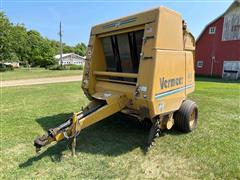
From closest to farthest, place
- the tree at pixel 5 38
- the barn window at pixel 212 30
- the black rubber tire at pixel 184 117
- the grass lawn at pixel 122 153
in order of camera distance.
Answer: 1. the grass lawn at pixel 122 153
2. the black rubber tire at pixel 184 117
3. the barn window at pixel 212 30
4. the tree at pixel 5 38

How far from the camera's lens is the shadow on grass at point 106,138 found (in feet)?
12.1

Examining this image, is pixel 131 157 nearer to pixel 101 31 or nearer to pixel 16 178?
pixel 16 178

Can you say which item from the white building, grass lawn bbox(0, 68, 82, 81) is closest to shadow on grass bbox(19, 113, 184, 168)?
grass lawn bbox(0, 68, 82, 81)

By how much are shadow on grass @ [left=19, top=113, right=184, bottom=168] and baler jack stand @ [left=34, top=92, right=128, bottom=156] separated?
0.34m

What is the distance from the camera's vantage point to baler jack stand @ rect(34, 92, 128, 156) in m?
3.25

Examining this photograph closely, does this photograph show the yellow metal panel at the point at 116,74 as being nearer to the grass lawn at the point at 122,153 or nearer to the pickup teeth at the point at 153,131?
the pickup teeth at the point at 153,131

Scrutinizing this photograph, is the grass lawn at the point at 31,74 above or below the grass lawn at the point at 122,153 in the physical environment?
above

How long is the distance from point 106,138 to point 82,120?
0.96m

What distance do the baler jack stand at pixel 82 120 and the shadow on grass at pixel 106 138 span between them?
0.34 meters

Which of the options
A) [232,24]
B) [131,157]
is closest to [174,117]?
[131,157]

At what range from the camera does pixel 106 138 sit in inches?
172

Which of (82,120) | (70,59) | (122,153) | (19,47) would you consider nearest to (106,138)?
(122,153)

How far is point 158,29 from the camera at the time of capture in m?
3.51

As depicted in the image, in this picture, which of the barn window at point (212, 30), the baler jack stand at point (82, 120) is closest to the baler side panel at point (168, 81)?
the baler jack stand at point (82, 120)
